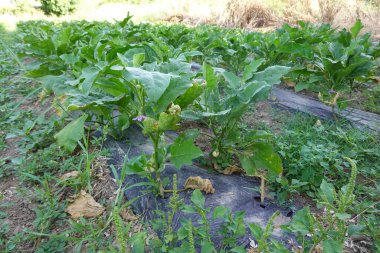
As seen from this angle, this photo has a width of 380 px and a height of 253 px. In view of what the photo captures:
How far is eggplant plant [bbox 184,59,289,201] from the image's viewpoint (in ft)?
5.54

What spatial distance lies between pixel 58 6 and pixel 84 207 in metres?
16.1

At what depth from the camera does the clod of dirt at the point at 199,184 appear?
1.65 m

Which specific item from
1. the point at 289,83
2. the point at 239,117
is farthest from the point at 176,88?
the point at 289,83

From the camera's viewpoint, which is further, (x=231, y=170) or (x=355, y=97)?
(x=355, y=97)

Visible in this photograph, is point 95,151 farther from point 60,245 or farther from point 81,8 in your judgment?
point 81,8

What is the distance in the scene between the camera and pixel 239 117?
6.05 feet

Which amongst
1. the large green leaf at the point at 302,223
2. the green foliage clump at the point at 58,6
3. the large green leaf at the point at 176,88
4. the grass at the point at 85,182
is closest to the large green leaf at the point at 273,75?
the grass at the point at 85,182

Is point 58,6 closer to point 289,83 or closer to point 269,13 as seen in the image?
point 269,13

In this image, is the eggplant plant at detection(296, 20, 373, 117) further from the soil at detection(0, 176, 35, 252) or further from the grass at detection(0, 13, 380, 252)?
the soil at detection(0, 176, 35, 252)

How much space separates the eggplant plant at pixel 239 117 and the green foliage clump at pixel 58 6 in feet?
52.0

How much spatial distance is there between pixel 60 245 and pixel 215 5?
12.0 m

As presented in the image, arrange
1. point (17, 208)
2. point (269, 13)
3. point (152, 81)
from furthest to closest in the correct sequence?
point (269, 13) < point (17, 208) < point (152, 81)

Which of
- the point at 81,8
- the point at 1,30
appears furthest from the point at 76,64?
the point at 81,8

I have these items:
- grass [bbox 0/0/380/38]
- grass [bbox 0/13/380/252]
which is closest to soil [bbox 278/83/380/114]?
grass [bbox 0/13/380/252]
